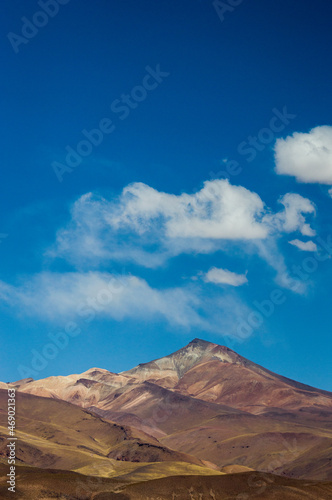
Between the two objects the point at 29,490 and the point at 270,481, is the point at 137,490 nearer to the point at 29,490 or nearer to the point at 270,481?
the point at 29,490

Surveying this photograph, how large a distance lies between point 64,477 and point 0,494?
712 inches

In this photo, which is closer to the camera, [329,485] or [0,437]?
[329,485]

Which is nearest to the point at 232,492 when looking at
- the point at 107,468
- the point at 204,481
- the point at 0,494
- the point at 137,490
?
the point at 204,481

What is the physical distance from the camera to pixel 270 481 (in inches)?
4227

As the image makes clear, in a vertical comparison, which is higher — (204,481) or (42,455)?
(42,455)

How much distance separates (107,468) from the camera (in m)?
160

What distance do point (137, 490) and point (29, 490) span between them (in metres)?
18.6

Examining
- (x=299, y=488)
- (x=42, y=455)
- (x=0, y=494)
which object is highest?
(x=42, y=455)

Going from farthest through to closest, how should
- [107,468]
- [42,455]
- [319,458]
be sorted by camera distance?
[319,458] → [42,455] → [107,468]

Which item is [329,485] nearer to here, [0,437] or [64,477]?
[64,477]

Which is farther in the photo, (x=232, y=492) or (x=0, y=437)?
(x=0, y=437)

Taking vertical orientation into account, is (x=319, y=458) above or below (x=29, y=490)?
above

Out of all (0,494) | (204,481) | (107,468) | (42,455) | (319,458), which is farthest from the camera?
(319,458)

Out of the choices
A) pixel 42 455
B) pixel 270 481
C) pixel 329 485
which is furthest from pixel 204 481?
pixel 42 455
